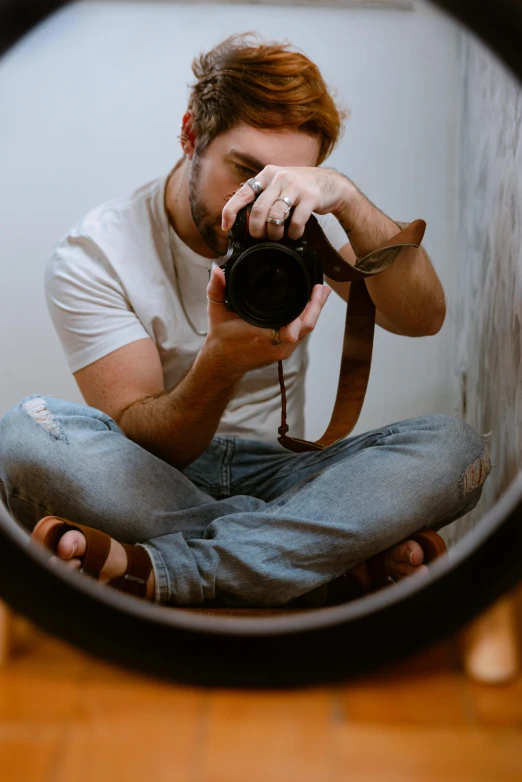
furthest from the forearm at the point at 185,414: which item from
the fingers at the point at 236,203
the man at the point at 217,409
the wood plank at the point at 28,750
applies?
the wood plank at the point at 28,750

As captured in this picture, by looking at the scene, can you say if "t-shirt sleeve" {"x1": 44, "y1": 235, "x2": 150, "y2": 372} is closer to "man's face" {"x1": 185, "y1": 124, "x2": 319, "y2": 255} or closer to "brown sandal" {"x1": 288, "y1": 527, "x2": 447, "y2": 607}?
"man's face" {"x1": 185, "y1": 124, "x2": 319, "y2": 255}

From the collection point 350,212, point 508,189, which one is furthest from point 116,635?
point 508,189

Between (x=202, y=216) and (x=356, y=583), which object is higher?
(x=202, y=216)

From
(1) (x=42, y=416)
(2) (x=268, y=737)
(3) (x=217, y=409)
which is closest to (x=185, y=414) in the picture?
(3) (x=217, y=409)

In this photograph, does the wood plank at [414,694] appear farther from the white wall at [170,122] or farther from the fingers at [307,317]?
the white wall at [170,122]

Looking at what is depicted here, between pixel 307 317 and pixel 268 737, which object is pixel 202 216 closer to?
pixel 307 317

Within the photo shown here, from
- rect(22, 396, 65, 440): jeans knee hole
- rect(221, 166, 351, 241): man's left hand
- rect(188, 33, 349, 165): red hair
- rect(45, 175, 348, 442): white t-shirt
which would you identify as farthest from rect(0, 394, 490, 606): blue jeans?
rect(188, 33, 349, 165): red hair

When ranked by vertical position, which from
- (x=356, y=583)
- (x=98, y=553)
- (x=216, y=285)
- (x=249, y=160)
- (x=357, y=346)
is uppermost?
(x=249, y=160)

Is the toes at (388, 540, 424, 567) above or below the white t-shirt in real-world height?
below

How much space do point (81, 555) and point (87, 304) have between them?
0.31m

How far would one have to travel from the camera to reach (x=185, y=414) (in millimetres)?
715

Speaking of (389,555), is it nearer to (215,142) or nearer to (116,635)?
(116,635)

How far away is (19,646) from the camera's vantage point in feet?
1.63

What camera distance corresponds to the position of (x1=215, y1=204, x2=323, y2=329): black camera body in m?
Answer: 0.61
